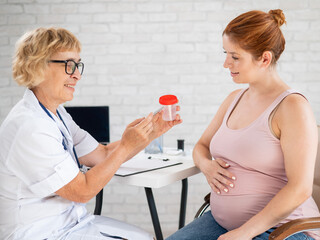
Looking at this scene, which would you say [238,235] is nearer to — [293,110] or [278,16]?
[293,110]

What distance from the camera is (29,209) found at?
1.32 metres

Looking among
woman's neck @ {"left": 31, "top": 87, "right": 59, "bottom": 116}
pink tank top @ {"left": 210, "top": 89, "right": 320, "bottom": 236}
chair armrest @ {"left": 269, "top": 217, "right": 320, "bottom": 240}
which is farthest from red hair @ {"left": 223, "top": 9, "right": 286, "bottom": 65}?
woman's neck @ {"left": 31, "top": 87, "right": 59, "bottom": 116}

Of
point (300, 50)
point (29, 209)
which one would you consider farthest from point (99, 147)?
point (300, 50)

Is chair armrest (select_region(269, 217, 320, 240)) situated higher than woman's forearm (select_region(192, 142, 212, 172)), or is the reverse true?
woman's forearm (select_region(192, 142, 212, 172))

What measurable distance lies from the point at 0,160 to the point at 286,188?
96 centimetres

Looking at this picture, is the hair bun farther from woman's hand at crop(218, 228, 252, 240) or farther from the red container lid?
woman's hand at crop(218, 228, 252, 240)

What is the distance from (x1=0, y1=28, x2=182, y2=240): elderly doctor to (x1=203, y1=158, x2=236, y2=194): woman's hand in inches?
12.2

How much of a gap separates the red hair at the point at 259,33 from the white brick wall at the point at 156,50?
4.94 ft

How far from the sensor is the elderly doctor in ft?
4.15

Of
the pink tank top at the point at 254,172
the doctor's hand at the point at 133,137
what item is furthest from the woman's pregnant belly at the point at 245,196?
the doctor's hand at the point at 133,137

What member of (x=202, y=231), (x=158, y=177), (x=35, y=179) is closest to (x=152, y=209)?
(x=158, y=177)

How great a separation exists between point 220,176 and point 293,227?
0.34 metres

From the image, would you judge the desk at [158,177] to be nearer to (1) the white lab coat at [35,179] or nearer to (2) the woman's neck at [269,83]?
(1) the white lab coat at [35,179]

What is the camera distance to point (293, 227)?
1240mm
